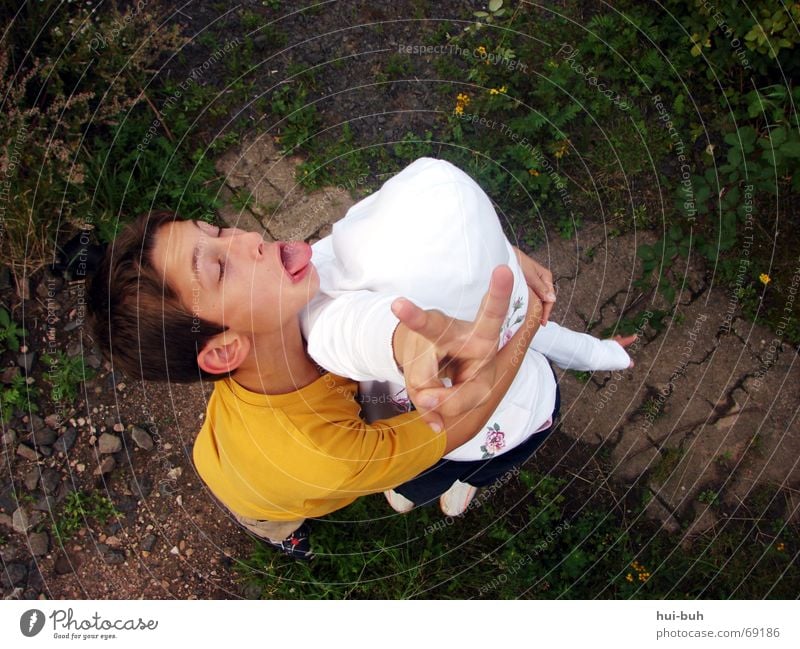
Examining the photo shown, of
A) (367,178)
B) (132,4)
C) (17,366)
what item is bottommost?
(17,366)

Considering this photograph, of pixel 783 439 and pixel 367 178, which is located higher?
pixel 367 178

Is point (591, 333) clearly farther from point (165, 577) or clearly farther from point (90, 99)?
point (90, 99)

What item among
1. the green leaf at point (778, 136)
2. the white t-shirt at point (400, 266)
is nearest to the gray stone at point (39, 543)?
the white t-shirt at point (400, 266)

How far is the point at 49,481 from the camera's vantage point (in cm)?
238

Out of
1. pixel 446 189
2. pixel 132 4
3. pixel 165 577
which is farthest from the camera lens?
pixel 132 4

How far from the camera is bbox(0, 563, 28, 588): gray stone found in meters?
2.29

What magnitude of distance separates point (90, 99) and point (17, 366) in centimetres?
102

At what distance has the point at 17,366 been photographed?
2428 mm

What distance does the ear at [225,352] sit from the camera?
5.06ft

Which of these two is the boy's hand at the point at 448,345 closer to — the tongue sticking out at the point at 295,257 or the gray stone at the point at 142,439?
the tongue sticking out at the point at 295,257

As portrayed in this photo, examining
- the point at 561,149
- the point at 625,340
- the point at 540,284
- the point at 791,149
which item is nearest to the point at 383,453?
the point at 540,284

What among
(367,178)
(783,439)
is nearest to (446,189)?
(367,178)

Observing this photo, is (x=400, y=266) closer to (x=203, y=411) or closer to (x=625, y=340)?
(x=625, y=340)

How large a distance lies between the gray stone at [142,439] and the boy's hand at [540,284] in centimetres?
151
